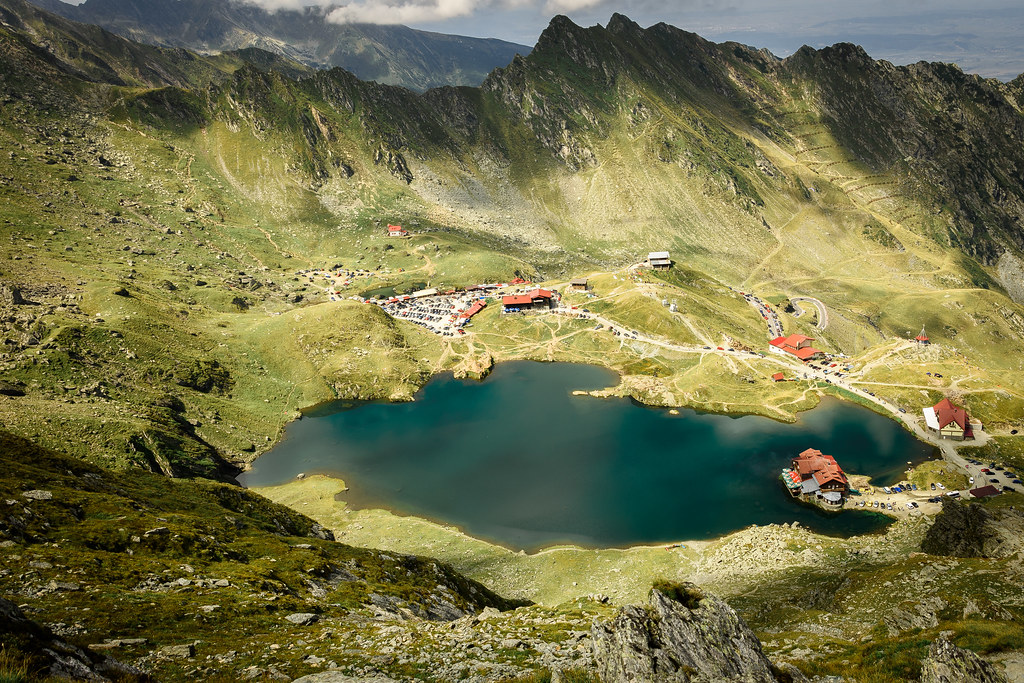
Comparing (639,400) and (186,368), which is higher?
(186,368)

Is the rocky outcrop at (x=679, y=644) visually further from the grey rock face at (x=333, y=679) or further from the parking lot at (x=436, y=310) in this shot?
the parking lot at (x=436, y=310)

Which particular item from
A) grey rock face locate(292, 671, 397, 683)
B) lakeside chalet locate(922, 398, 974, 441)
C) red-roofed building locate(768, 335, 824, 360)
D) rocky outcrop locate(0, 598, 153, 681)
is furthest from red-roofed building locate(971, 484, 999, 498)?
rocky outcrop locate(0, 598, 153, 681)

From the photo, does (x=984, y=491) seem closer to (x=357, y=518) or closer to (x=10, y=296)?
(x=357, y=518)

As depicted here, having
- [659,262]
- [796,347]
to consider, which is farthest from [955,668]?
[659,262]

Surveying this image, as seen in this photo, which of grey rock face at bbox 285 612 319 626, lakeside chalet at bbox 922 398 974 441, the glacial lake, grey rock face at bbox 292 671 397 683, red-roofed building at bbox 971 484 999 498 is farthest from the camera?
lakeside chalet at bbox 922 398 974 441

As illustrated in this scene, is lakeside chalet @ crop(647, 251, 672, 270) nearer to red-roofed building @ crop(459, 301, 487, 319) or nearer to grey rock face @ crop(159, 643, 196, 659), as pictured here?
red-roofed building @ crop(459, 301, 487, 319)

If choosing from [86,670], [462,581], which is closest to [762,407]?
[462,581]

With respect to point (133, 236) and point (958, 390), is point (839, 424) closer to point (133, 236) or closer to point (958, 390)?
point (958, 390)
